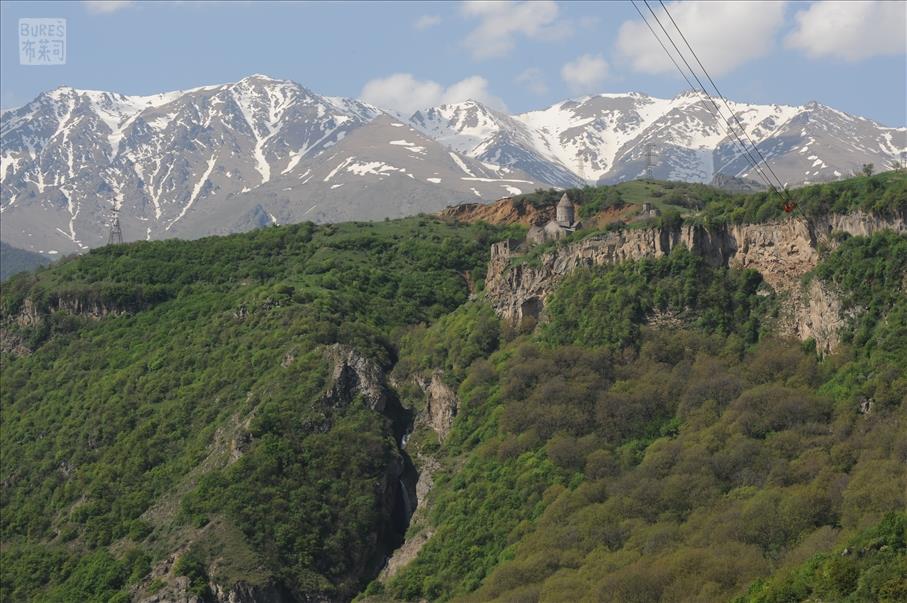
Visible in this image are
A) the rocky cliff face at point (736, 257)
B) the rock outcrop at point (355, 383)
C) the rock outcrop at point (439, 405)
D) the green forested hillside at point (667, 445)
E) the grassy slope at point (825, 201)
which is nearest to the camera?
the green forested hillside at point (667, 445)

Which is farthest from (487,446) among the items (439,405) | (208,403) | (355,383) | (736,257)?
(208,403)

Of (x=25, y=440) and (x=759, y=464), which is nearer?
(x=759, y=464)

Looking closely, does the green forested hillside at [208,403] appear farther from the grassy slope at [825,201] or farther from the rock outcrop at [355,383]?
the grassy slope at [825,201]

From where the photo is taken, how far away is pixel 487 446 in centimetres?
9706

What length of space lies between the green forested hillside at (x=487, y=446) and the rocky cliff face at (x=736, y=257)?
1.08 m

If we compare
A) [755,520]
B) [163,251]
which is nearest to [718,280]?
[755,520]

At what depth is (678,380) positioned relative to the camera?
313 feet

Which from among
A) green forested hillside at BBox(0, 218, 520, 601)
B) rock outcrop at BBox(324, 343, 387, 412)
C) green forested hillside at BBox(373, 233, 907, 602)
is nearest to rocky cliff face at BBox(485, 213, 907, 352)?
green forested hillside at BBox(373, 233, 907, 602)

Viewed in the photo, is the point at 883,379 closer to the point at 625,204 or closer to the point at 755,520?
the point at 755,520

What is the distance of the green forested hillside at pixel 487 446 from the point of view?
253 feet

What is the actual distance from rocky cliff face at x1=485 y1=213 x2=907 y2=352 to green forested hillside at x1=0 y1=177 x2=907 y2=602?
1077 mm

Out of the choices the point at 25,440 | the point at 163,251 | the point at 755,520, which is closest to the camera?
the point at 755,520

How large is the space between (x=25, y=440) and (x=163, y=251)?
34.1 meters

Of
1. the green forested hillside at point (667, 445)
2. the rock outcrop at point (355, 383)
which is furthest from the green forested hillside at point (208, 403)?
the green forested hillside at point (667, 445)
